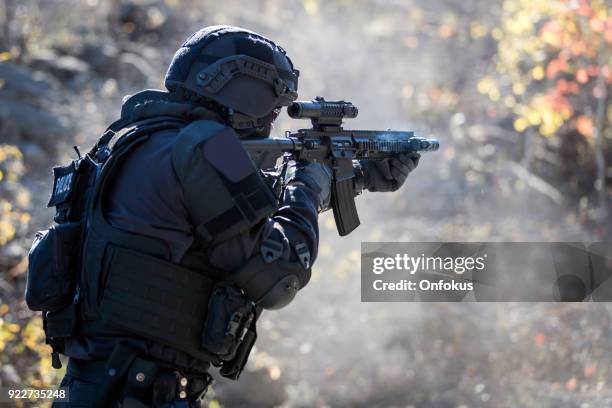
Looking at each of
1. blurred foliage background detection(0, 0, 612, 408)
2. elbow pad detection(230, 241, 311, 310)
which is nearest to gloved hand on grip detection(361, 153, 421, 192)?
elbow pad detection(230, 241, 311, 310)

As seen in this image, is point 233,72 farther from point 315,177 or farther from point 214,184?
point 315,177

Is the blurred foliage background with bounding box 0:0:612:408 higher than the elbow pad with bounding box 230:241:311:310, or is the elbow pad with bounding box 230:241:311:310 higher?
the blurred foliage background with bounding box 0:0:612:408

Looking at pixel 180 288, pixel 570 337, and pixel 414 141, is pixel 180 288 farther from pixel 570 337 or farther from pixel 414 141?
pixel 570 337

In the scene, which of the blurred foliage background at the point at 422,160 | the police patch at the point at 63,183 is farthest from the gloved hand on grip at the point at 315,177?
the blurred foliage background at the point at 422,160

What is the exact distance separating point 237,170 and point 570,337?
504 cm

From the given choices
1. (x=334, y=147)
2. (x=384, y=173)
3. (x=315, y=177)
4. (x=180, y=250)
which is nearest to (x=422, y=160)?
(x=384, y=173)

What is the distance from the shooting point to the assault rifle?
131 inches

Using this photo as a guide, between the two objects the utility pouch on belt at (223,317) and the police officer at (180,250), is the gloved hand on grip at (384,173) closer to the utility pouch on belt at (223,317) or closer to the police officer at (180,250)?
the police officer at (180,250)

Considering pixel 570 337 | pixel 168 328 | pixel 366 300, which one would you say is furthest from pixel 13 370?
pixel 570 337

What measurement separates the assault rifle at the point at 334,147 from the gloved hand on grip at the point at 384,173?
0.04 metres

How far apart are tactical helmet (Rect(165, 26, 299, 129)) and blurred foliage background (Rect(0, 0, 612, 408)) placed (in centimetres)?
A: 315

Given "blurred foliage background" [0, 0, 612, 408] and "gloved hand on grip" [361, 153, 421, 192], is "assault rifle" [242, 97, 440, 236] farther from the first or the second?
"blurred foliage background" [0, 0, 612, 408]

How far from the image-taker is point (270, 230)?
276 cm

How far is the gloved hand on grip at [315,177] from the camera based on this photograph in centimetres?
318
